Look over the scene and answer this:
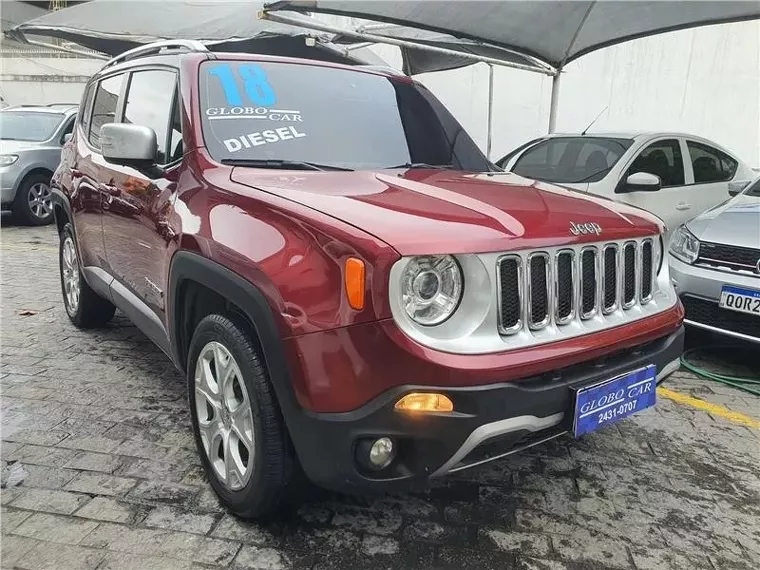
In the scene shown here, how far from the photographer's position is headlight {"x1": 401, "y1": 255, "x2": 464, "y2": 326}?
1870mm

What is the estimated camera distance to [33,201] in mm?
8867

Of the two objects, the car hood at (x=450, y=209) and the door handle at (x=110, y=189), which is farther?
the door handle at (x=110, y=189)

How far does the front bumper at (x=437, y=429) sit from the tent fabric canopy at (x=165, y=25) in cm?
907

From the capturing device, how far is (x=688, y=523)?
8.12ft

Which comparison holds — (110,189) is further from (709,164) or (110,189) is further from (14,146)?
(14,146)

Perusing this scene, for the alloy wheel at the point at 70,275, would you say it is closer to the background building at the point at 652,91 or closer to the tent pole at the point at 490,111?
the background building at the point at 652,91

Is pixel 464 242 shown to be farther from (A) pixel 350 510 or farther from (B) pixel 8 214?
(B) pixel 8 214

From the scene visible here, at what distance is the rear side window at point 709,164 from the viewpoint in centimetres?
686

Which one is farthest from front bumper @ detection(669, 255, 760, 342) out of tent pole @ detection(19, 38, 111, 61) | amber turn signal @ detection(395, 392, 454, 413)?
tent pole @ detection(19, 38, 111, 61)

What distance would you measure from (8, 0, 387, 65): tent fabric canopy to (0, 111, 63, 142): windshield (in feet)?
8.06

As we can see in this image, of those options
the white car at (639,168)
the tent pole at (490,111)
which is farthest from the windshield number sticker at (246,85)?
the tent pole at (490,111)

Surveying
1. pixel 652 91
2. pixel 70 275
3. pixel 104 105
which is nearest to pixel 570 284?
pixel 104 105

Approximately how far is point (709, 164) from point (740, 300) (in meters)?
3.84

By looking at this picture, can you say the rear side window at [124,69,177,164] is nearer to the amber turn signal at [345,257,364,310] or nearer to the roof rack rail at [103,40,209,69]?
the roof rack rail at [103,40,209,69]
